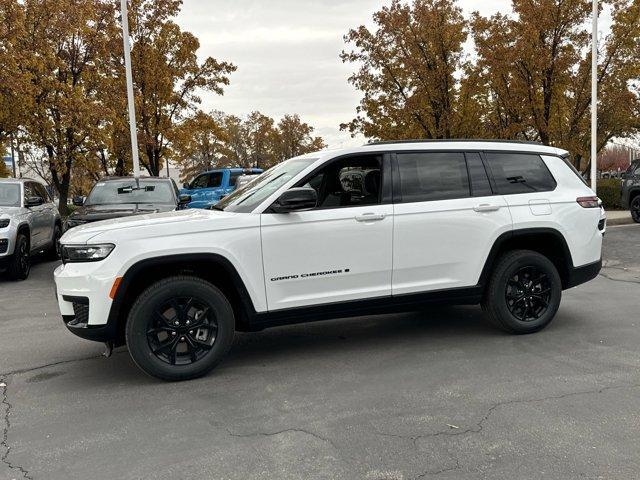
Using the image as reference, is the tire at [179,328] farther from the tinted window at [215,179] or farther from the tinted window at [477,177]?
the tinted window at [215,179]

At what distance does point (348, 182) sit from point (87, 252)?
7.29ft

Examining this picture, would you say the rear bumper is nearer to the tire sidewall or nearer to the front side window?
the tire sidewall

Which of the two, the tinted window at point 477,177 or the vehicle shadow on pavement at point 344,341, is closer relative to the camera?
the vehicle shadow on pavement at point 344,341

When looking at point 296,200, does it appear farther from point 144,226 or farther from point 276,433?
point 276,433

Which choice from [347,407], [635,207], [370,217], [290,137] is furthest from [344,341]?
[290,137]

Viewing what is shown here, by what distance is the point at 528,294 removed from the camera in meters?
5.53

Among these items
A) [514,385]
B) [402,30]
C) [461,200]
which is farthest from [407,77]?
[514,385]

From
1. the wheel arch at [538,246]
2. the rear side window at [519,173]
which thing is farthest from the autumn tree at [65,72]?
the wheel arch at [538,246]

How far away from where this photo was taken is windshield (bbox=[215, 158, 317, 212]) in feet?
15.9

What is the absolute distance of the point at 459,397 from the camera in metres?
4.05

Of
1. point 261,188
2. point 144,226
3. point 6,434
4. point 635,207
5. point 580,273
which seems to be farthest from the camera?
point 635,207

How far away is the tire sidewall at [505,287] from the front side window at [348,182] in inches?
55.9

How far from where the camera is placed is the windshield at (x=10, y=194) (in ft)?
34.0

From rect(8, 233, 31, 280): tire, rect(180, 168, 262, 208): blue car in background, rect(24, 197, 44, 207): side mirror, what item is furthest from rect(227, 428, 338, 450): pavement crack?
rect(180, 168, 262, 208): blue car in background
